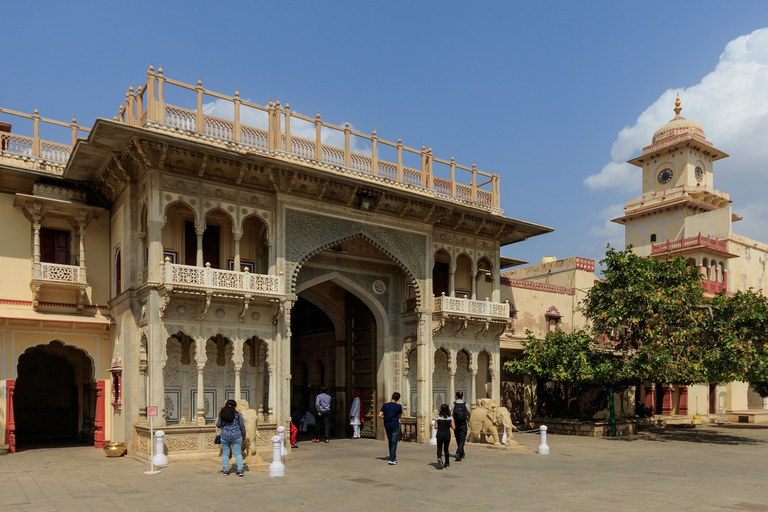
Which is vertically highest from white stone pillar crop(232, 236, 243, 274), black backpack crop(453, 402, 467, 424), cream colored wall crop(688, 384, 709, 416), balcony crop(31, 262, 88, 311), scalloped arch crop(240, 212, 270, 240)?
scalloped arch crop(240, 212, 270, 240)

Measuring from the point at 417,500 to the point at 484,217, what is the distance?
13065mm

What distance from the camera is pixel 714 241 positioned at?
38250mm

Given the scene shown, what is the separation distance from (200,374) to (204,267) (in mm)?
2991

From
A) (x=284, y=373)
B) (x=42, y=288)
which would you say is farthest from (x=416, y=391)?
(x=42, y=288)

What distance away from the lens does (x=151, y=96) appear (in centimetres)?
1616

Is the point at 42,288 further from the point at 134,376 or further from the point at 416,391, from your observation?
the point at 416,391

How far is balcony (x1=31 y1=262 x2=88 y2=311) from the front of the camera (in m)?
17.3

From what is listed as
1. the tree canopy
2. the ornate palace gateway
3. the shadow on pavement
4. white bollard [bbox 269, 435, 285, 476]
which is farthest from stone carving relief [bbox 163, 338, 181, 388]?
the shadow on pavement

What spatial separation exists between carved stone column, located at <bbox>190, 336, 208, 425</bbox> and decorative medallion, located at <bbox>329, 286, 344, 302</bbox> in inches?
295

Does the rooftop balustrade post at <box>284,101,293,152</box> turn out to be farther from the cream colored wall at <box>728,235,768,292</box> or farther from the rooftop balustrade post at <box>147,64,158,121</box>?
the cream colored wall at <box>728,235,768,292</box>

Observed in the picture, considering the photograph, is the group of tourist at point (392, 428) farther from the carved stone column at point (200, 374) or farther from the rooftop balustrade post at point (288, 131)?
the rooftop balustrade post at point (288, 131)

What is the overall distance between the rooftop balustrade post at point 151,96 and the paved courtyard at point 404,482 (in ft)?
26.0

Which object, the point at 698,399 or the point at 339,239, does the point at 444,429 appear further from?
the point at 698,399

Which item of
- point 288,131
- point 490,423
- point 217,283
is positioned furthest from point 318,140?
point 490,423
